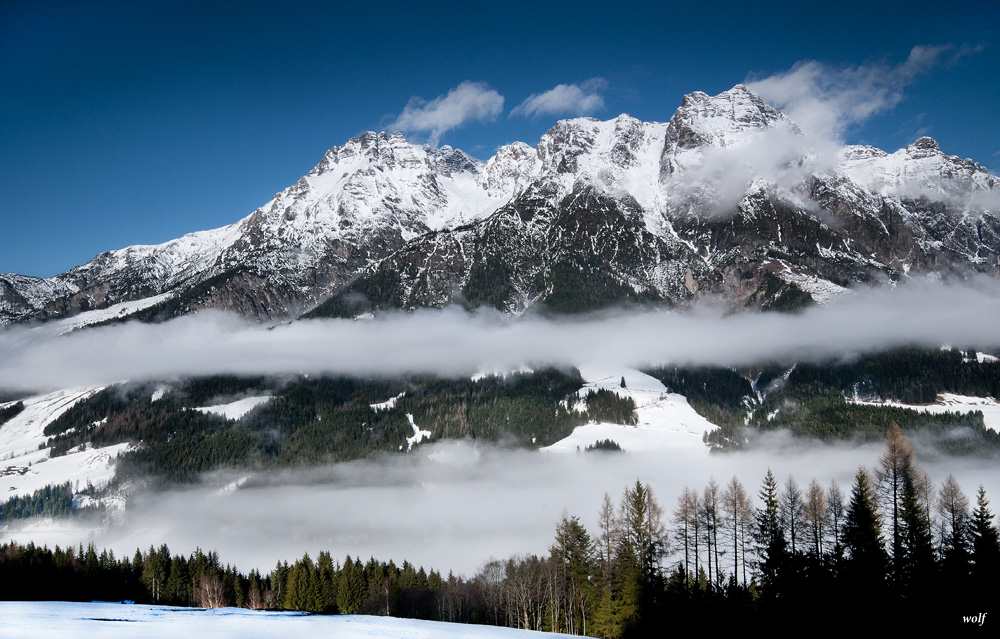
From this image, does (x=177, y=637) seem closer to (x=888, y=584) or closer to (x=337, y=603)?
(x=888, y=584)

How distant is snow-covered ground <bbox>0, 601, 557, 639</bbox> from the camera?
3136 centimetres

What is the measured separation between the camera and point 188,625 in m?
35.1

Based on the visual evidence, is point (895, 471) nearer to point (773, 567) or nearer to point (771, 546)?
point (771, 546)

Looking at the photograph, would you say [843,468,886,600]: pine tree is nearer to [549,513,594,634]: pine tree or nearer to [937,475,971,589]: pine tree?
[937,475,971,589]: pine tree

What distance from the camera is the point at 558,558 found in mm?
74188

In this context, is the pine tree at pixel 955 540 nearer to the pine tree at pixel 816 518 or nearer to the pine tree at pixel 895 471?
the pine tree at pixel 895 471

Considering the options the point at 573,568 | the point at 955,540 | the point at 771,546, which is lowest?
the point at 573,568

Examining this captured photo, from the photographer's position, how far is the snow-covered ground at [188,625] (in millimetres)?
31359

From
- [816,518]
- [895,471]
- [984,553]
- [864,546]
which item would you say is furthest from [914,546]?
[816,518]

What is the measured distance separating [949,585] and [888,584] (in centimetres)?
359

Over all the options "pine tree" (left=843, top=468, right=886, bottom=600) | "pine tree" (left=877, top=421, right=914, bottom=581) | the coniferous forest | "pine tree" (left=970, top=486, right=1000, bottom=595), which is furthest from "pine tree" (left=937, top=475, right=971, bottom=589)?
"pine tree" (left=843, top=468, right=886, bottom=600)

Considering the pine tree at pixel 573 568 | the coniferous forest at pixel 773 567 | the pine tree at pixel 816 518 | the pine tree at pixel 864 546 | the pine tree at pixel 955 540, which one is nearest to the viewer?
the pine tree at pixel 864 546

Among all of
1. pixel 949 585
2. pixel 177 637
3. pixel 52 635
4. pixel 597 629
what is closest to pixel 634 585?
pixel 597 629

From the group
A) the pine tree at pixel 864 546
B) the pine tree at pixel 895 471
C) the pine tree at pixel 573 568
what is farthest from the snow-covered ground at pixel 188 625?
the pine tree at pixel 895 471
